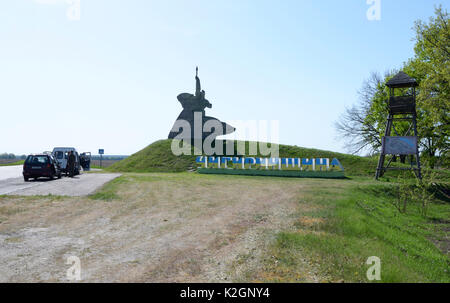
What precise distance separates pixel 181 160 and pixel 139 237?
3408 cm

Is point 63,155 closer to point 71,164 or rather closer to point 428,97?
point 71,164

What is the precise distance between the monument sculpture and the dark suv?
26.7 meters

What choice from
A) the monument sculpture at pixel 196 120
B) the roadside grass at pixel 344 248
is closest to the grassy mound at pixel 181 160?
the monument sculpture at pixel 196 120

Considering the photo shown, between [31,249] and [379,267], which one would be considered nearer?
[379,267]

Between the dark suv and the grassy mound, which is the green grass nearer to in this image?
the grassy mound

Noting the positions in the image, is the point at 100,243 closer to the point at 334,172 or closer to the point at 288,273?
the point at 288,273

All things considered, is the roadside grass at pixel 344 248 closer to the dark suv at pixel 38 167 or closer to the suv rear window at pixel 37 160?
the dark suv at pixel 38 167

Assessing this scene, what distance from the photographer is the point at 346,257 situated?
21.2 ft

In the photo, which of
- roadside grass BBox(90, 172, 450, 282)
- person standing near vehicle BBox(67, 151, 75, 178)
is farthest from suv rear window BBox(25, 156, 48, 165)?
roadside grass BBox(90, 172, 450, 282)

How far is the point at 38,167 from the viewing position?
20703 mm
